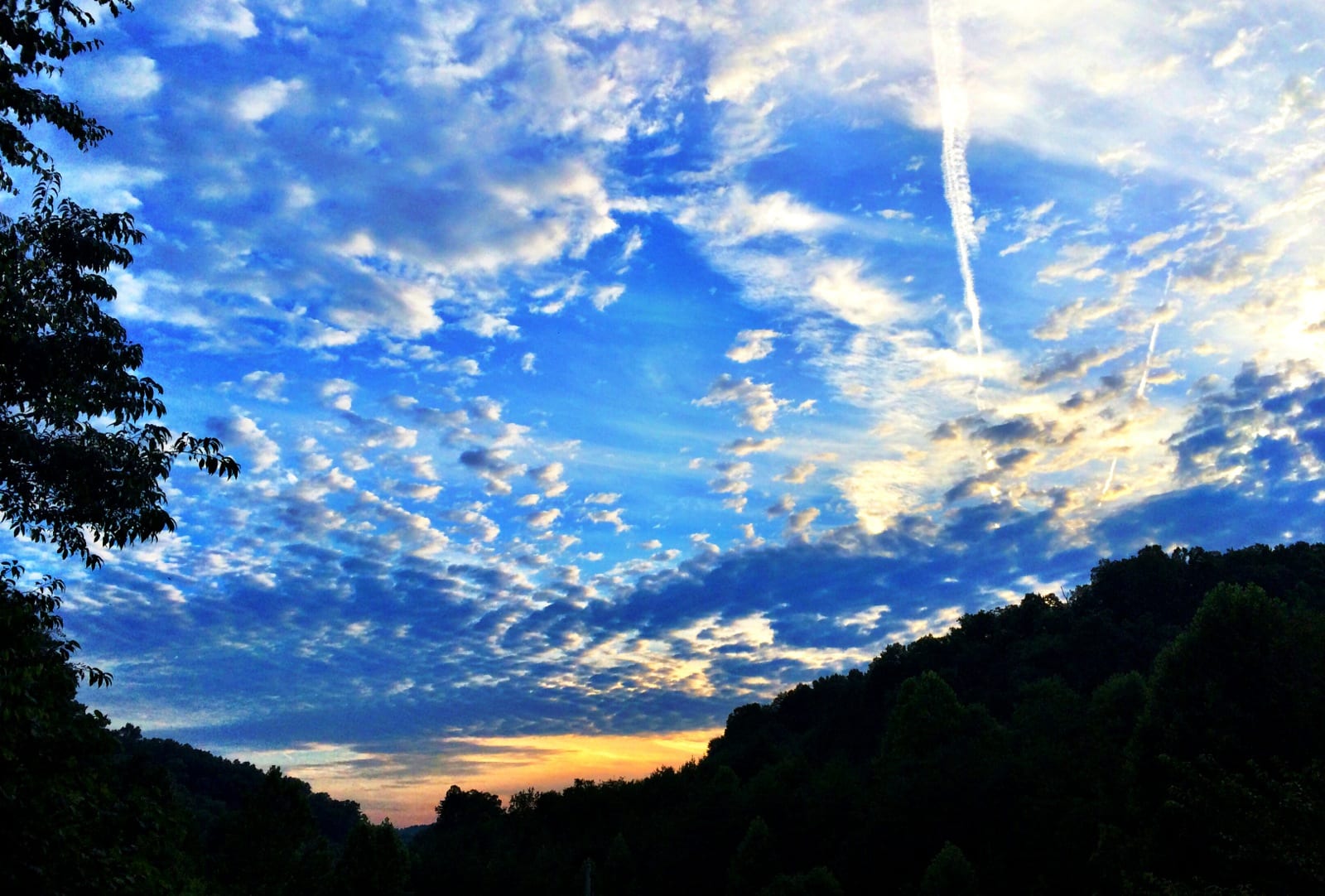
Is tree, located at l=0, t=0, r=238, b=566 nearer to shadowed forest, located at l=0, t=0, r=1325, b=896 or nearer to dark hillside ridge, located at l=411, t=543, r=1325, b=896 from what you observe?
shadowed forest, located at l=0, t=0, r=1325, b=896

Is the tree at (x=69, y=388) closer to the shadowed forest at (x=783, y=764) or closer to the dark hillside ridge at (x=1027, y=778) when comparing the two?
the shadowed forest at (x=783, y=764)

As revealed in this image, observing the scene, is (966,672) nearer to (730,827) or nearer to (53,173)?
(730,827)

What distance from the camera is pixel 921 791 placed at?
5728 cm

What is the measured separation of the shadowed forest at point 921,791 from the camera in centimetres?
1175

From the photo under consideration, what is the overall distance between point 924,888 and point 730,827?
31.5 meters

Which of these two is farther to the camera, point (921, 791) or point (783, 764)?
point (783, 764)


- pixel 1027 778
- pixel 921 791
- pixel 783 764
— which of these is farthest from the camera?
pixel 783 764

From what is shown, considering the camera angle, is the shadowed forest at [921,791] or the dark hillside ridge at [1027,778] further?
the dark hillside ridge at [1027,778]

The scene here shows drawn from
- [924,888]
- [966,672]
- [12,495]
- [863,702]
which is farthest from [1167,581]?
[12,495]

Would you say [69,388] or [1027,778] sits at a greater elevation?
[69,388]

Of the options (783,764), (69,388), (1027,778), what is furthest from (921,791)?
(69,388)

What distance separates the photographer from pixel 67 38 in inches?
446

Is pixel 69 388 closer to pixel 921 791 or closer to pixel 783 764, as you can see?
pixel 921 791

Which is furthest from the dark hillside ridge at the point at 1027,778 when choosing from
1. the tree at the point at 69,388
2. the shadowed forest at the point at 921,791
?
the tree at the point at 69,388
